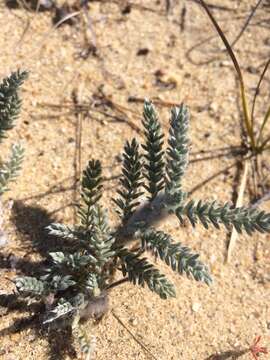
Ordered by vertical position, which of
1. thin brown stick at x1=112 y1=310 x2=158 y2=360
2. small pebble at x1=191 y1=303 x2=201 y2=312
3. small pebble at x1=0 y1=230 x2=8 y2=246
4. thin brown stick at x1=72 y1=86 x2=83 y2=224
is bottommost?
thin brown stick at x1=112 y1=310 x2=158 y2=360

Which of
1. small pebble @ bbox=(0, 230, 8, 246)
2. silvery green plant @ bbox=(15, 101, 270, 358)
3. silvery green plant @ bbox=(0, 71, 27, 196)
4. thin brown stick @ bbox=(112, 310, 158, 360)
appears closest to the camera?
silvery green plant @ bbox=(15, 101, 270, 358)

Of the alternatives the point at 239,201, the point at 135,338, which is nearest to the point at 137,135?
the point at 239,201

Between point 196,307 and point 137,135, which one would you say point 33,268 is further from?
point 137,135

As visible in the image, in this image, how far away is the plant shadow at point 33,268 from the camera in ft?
7.03

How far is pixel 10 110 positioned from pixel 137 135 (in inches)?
32.1

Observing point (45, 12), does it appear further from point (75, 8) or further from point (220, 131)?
point (220, 131)

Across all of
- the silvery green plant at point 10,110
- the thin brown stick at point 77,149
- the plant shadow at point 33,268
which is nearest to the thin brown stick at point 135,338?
the plant shadow at point 33,268

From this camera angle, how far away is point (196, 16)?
3303mm

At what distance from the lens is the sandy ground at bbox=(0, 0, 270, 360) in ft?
7.39

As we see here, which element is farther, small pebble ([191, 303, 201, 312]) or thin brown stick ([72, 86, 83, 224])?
thin brown stick ([72, 86, 83, 224])

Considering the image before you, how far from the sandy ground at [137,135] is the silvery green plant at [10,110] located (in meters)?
0.29

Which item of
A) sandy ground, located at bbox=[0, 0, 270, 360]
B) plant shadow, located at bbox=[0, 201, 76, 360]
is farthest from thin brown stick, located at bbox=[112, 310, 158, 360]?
plant shadow, located at bbox=[0, 201, 76, 360]

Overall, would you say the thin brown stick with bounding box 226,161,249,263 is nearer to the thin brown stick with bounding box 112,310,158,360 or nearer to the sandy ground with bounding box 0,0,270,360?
the sandy ground with bounding box 0,0,270,360

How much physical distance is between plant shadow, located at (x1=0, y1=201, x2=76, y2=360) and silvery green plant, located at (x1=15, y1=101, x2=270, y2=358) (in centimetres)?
6
